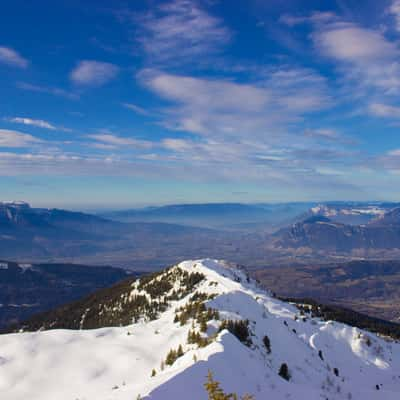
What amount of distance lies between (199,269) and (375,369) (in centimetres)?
4156

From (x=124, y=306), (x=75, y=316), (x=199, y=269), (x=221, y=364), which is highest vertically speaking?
(x=221, y=364)

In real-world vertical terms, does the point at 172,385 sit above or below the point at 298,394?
above

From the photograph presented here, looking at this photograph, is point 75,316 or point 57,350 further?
point 75,316

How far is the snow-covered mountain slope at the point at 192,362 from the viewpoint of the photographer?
17605 millimetres

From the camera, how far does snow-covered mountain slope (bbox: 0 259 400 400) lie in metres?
17.6

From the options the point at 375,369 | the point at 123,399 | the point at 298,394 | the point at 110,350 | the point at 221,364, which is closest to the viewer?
the point at 123,399

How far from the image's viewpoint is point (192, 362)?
59.8 ft

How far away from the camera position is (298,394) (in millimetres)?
20016

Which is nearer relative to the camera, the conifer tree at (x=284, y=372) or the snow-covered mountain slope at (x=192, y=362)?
the snow-covered mountain slope at (x=192, y=362)

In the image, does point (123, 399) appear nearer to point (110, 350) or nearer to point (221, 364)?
point (221, 364)

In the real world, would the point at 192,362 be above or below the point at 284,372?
above

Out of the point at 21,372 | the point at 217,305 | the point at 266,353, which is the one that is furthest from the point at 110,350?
the point at 217,305

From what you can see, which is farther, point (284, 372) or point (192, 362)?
point (284, 372)

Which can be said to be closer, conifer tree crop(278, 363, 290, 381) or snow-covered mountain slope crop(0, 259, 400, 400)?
snow-covered mountain slope crop(0, 259, 400, 400)
